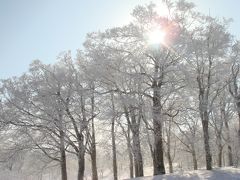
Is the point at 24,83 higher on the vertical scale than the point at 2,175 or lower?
higher

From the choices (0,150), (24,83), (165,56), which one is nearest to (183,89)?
(165,56)

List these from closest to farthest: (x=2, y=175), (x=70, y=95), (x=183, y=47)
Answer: (x=183, y=47)
(x=70, y=95)
(x=2, y=175)

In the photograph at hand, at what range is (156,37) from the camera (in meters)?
24.6

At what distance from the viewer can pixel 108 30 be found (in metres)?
25.7

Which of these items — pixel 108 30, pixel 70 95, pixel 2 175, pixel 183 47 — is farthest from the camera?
pixel 2 175

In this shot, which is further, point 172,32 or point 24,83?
point 24,83

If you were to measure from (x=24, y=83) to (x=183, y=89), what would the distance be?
13641 millimetres

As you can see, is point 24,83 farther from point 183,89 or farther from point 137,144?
point 183,89

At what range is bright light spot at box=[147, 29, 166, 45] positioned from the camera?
80.1 feet

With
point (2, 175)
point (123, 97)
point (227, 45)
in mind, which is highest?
point (227, 45)

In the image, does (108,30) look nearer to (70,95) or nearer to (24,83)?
(70,95)

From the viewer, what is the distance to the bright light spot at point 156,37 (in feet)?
80.1

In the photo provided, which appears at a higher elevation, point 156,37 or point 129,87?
point 156,37

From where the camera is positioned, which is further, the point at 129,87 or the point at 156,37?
the point at 129,87
